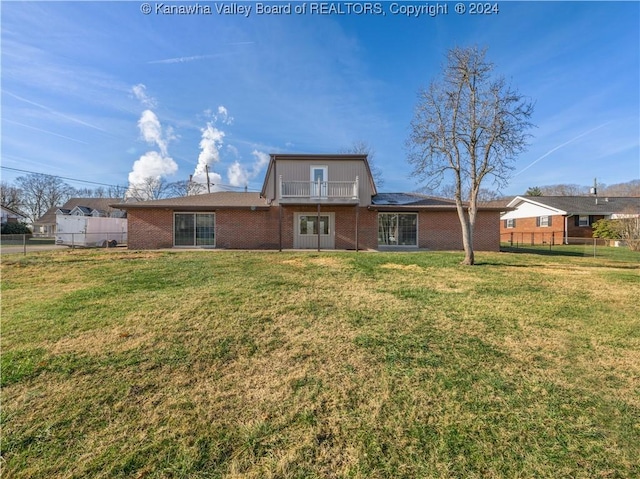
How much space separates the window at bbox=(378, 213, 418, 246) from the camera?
16.4 m

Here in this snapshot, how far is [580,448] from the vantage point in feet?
7.28

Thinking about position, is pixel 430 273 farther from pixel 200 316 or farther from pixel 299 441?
pixel 299 441

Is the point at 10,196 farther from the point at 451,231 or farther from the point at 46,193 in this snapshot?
the point at 451,231

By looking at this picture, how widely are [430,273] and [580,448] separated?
635 centimetres

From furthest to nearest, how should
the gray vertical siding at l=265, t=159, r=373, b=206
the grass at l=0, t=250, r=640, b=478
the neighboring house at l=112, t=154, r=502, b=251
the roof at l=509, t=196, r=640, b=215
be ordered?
the roof at l=509, t=196, r=640, b=215, the gray vertical siding at l=265, t=159, r=373, b=206, the neighboring house at l=112, t=154, r=502, b=251, the grass at l=0, t=250, r=640, b=478

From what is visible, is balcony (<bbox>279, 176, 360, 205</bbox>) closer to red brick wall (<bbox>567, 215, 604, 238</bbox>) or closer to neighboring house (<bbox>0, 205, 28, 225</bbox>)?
red brick wall (<bbox>567, 215, 604, 238</bbox>)

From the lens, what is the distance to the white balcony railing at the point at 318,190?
50.1ft

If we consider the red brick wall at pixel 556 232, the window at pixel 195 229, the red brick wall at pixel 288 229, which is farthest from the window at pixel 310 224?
the red brick wall at pixel 556 232

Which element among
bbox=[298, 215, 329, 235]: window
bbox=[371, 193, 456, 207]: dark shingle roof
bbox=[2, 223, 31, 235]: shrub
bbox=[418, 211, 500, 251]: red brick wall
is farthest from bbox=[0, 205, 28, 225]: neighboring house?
bbox=[418, 211, 500, 251]: red brick wall

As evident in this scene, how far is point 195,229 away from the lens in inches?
644

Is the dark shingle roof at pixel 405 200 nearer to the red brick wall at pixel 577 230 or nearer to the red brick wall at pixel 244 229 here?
the red brick wall at pixel 244 229

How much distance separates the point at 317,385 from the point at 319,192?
1315 cm

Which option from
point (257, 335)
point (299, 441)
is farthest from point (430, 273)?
point (299, 441)

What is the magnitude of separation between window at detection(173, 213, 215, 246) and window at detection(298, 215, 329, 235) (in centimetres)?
499
